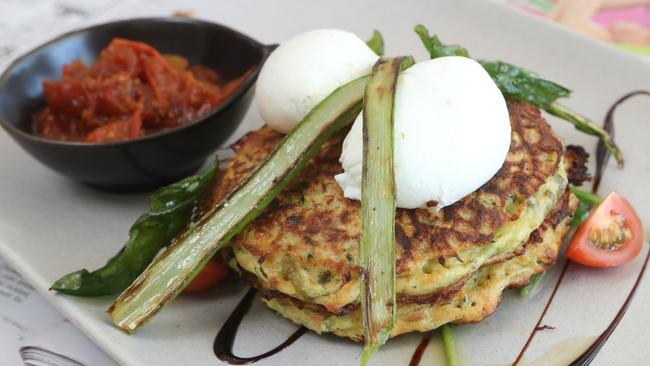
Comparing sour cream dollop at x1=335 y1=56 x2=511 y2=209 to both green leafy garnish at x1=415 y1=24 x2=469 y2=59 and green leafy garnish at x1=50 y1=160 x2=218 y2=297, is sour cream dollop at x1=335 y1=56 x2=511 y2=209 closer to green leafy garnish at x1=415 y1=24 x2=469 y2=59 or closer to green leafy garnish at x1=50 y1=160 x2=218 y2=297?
green leafy garnish at x1=415 y1=24 x2=469 y2=59

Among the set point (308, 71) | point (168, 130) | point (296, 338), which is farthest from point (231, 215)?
point (168, 130)

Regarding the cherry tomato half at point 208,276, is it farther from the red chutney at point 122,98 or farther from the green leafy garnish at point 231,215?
the red chutney at point 122,98

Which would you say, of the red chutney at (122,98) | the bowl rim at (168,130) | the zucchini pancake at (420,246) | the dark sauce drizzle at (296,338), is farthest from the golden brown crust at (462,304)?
the red chutney at (122,98)

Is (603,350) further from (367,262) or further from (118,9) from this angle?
(118,9)

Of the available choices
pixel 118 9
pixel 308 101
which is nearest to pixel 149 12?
pixel 118 9

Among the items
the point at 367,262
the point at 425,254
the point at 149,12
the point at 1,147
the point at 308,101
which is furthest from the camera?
the point at 149,12

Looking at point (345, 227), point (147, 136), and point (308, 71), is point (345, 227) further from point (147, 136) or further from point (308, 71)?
point (147, 136)
